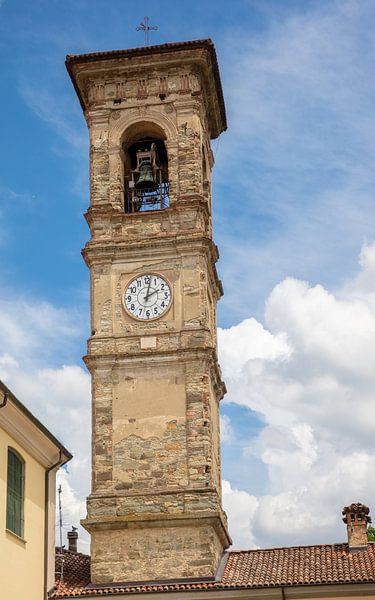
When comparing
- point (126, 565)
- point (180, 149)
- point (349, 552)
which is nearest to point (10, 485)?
point (126, 565)

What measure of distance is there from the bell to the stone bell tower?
5 centimetres

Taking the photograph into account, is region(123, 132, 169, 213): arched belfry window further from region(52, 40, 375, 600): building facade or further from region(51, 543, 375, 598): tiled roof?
region(51, 543, 375, 598): tiled roof

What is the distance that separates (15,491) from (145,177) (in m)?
15.8

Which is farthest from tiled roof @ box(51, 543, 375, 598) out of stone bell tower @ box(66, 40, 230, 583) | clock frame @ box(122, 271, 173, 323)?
clock frame @ box(122, 271, 173, 323)

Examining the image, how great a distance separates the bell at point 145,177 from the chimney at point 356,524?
447 inches

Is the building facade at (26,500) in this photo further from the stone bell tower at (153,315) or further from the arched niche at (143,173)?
the arched niche at (143,173)

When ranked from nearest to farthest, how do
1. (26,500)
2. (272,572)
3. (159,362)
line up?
1. (26,500)
2. (272,572)
3. (159,362)

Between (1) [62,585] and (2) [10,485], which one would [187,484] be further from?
(2) [10,485]

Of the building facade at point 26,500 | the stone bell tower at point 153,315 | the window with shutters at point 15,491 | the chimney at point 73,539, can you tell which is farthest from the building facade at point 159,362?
the window with shutters at point 15,491

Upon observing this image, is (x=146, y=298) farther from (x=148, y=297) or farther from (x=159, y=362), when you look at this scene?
(x=159, y=362)

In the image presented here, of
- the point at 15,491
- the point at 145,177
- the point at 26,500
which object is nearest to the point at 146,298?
the point at 145,177

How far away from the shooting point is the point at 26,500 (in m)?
21.3

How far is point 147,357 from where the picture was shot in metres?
31.8

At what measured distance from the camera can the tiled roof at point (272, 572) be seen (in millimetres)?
28750
